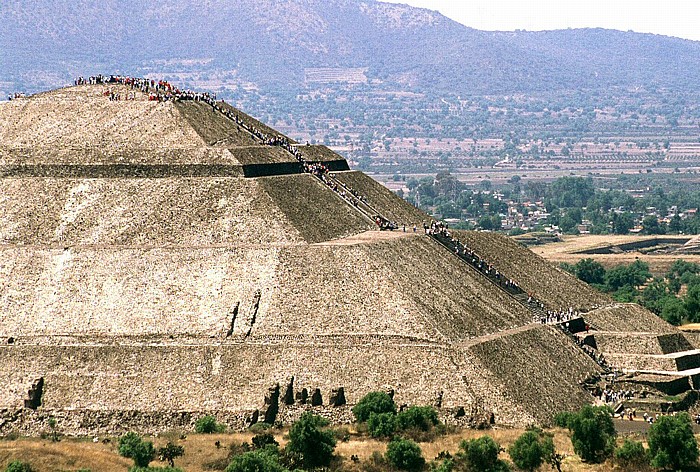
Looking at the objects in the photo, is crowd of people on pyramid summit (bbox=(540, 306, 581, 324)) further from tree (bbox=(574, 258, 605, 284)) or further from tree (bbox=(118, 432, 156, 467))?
tree (bbox=(574, 258, 605, 284))

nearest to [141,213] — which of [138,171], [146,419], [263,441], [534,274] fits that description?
[138,171]

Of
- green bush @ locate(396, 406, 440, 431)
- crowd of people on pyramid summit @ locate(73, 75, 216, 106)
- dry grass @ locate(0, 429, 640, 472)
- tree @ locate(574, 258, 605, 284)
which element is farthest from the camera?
tree @ locate(574, 258, 605, 284)

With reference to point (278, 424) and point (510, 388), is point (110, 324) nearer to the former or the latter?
point (278, 424)

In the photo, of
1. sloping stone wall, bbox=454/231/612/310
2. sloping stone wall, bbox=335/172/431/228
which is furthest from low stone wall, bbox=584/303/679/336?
sloping stone wall, bbox=335/172/431/228

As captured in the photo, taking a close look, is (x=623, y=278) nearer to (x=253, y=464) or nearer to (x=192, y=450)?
(x=192, y=450)

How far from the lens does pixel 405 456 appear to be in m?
69.2

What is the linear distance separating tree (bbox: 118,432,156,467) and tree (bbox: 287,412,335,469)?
19.3 ft

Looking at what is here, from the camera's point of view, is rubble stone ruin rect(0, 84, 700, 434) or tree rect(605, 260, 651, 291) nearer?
rubble stone ruin rect(0, 84, 700, 434)

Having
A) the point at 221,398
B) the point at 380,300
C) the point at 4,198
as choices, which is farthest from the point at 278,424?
the point at 4,198

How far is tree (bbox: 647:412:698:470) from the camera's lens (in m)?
69.9

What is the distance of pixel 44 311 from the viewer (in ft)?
279

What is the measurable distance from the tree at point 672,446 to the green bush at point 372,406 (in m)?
12.1

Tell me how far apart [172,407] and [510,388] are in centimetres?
1621

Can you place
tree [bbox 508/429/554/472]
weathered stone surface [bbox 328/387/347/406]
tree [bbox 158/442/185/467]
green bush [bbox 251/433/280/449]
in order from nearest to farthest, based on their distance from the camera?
1. tree [bbox 508/429/554/472]
2. tree [bbox 158/442/185/467]
3. green bush [bbox 251/433/280/449]
4. weathered stone surface [bbox 328/387/347/406]
